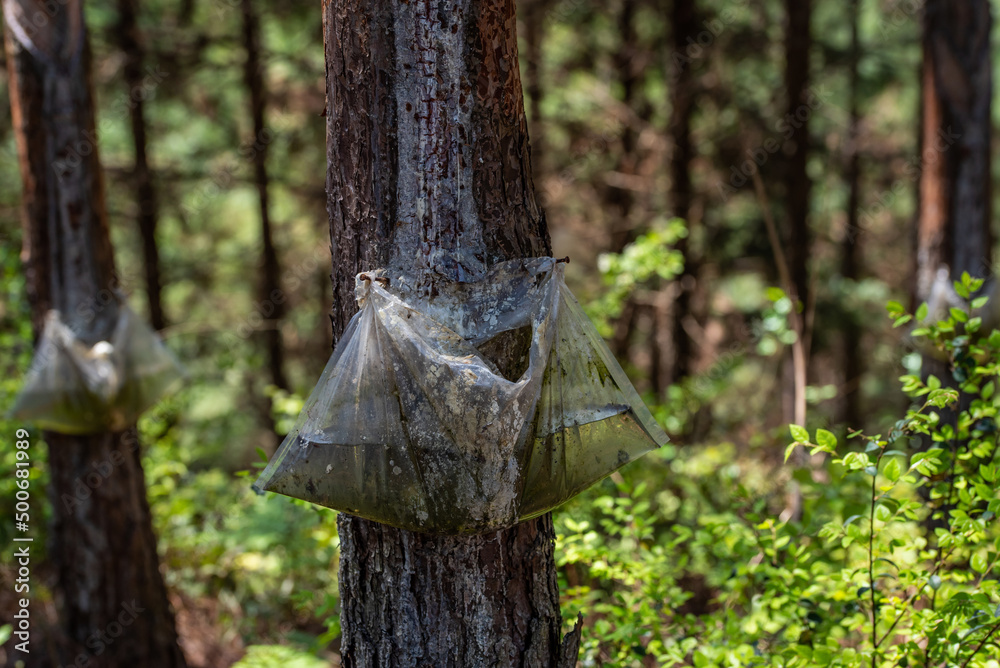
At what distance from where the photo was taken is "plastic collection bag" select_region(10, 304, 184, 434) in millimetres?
3986

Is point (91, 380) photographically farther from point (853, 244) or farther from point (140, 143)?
point (853, 244)

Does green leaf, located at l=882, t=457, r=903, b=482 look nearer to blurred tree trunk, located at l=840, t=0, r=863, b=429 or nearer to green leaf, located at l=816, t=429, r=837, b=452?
green leaf, located at l=816, t=429, r=837, b=452

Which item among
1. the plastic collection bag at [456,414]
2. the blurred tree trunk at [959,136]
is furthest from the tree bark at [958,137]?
the plastic collection bag at [456,414]

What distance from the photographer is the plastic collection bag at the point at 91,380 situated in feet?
13.1

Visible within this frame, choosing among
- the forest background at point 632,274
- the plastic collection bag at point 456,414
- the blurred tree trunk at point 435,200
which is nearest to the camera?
the plastic collection bag at point 456,414

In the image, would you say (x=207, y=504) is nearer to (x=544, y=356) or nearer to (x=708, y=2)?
(x=544, y=356)

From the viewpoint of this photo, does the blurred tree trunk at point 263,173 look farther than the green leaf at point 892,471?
Yes

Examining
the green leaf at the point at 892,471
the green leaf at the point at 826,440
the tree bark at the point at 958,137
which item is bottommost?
the green leaf at the point at 892,471

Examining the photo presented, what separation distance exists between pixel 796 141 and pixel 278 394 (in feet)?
22.1

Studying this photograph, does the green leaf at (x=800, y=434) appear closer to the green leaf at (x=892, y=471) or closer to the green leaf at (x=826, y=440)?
the green leaf at (x=826, y=440)

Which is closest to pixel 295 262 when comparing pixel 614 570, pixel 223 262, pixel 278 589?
pixel 223 262

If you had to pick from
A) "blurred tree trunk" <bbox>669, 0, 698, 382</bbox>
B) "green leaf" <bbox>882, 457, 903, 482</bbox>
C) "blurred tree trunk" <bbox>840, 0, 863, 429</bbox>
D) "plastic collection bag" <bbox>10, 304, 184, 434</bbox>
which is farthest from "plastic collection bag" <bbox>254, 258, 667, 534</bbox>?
"blurred tree trunk" <bbox>840, 0, 863, 429</bbox>

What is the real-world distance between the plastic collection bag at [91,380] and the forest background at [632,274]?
863mm

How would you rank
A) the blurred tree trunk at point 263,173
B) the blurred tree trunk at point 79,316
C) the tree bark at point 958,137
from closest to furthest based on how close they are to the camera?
the blurred tree trunk at point 79,316, the tree bark at point 958,137, the blurred tree trunk at point 263,173
